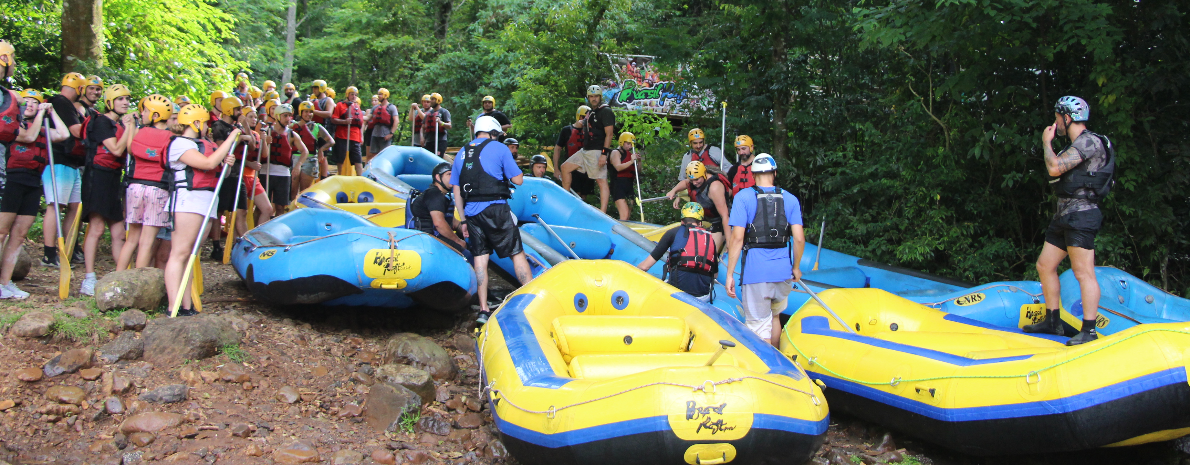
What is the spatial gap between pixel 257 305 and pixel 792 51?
21.8 feet

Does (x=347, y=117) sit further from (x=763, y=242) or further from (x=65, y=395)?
(x=763, y=242)

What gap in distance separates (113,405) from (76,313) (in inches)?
38.5

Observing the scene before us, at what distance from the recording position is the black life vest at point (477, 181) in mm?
5629

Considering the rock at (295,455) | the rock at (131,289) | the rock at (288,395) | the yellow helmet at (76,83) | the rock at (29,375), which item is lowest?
the rock at (288,395)

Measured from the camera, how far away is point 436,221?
6191mm

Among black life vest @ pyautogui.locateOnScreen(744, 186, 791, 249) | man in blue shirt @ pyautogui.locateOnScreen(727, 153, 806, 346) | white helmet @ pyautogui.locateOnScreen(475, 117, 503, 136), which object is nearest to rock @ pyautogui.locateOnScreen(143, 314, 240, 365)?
white helmet @ pyautogui.locateOnScreen(475, 117, 503, 136)

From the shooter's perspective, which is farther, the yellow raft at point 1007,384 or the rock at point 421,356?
the rock at point 421,356

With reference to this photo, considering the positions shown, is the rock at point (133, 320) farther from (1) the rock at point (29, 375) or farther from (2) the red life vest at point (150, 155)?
(2) the red life vest at point (150, 155)

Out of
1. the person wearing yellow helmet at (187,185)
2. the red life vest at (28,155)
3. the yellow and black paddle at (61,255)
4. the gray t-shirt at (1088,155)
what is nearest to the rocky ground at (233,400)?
the yellow and black paddle at (61,255)

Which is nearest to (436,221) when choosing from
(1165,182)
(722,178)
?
(722,178)

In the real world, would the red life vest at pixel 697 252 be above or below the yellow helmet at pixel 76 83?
below

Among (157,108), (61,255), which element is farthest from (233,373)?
(157,108)

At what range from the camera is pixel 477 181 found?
5637mm

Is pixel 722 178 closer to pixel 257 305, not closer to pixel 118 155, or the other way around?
pixel 257 305
